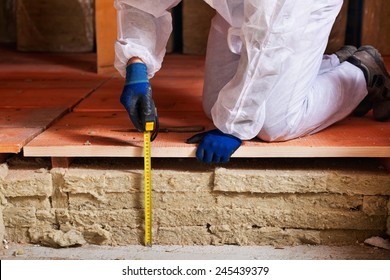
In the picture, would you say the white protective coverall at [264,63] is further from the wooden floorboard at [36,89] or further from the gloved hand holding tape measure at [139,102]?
the wooden floorboard at [36,89]

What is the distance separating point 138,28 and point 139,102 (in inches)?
11.1

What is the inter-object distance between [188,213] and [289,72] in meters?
0.56

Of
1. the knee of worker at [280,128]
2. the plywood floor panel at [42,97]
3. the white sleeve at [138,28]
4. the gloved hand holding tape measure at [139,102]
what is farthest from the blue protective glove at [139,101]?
the plywood floor panel at [42,97]

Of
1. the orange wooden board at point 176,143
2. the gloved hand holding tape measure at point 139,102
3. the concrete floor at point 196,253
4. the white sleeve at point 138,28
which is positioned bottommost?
the concrete floor at point 196,253

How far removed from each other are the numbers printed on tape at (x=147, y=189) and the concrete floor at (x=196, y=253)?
5 centimetres

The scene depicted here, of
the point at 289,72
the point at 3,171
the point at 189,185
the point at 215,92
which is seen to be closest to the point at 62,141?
the point at 3,171

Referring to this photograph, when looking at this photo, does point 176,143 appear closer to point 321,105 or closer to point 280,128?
point 280,128

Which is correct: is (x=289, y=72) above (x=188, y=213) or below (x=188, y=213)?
above

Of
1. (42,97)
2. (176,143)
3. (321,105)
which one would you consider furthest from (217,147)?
(42,97)

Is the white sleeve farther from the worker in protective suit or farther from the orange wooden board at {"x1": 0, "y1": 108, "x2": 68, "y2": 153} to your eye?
the orange wooden board at {"x1": 0, "y1": 108, "x2": 68, "y2": 153}

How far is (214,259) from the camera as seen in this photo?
1877 millimetres

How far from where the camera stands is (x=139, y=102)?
1875 millimetres

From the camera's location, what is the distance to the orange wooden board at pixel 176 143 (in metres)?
1.86

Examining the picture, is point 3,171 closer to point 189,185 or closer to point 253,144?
point 189,185
